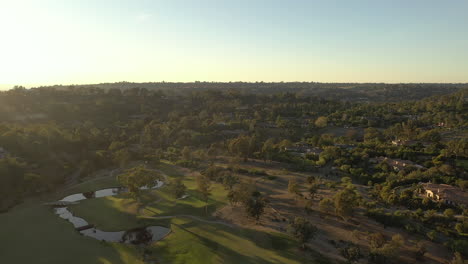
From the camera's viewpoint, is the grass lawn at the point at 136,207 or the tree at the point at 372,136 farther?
the tree at the point at 372,136

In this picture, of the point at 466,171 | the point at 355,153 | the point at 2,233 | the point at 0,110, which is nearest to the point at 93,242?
the point at 2,233

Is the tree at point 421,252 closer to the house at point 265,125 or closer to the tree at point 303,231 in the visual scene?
the tree at point 303,231

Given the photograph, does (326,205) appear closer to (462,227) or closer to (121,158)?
(462,227)

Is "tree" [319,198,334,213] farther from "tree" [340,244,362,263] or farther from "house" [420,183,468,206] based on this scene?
"house" [420,183,468,206]

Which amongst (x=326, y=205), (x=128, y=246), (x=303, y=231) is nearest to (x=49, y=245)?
(x=128, y=246)

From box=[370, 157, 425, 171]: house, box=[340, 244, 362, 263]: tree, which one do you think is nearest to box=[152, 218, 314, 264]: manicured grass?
box=[340, 244, 362, 263]: tree

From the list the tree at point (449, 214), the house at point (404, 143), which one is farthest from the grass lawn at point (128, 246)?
the house at point (404, 143)

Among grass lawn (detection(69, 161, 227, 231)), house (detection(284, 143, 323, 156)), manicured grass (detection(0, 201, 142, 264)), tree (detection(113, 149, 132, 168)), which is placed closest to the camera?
manicured grass (detection(0, 201, 142, 264))
